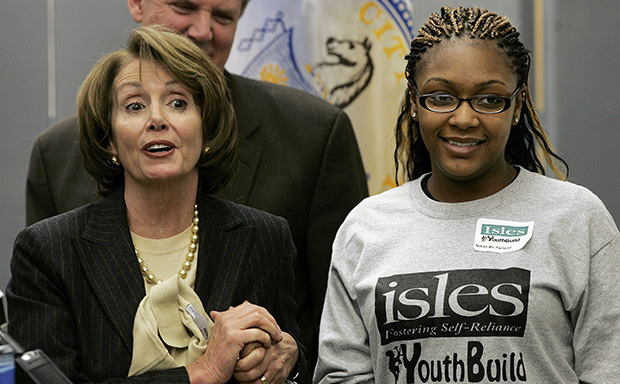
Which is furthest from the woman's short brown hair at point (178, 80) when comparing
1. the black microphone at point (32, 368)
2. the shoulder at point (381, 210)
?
the black microphone at point (32, 368)

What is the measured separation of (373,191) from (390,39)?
0.60m

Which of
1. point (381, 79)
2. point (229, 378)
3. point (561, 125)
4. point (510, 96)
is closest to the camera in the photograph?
point (229, 378)

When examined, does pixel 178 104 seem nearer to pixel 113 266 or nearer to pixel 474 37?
pixel 113 266

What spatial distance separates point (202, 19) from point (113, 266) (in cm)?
109

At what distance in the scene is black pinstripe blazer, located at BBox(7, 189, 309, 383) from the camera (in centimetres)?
231

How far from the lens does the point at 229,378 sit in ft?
7.55

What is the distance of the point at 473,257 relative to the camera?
96.2 inches

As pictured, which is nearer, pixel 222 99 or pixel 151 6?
pixel 222 99

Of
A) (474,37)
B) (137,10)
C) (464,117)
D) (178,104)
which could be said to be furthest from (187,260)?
(137,10)

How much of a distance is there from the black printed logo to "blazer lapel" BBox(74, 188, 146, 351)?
0.61m

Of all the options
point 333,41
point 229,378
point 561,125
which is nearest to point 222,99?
point 229,378

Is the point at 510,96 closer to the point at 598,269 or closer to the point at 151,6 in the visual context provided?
the point at 598,269

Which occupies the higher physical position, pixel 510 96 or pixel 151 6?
pixel 151 6

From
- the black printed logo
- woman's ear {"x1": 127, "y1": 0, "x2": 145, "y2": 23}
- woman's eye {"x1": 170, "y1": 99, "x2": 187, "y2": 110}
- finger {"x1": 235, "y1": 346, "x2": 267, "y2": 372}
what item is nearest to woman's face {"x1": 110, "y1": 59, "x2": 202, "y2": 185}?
woman's eye {"x1": 170, "y1": 99, "x2": 187, "y2": 110}
